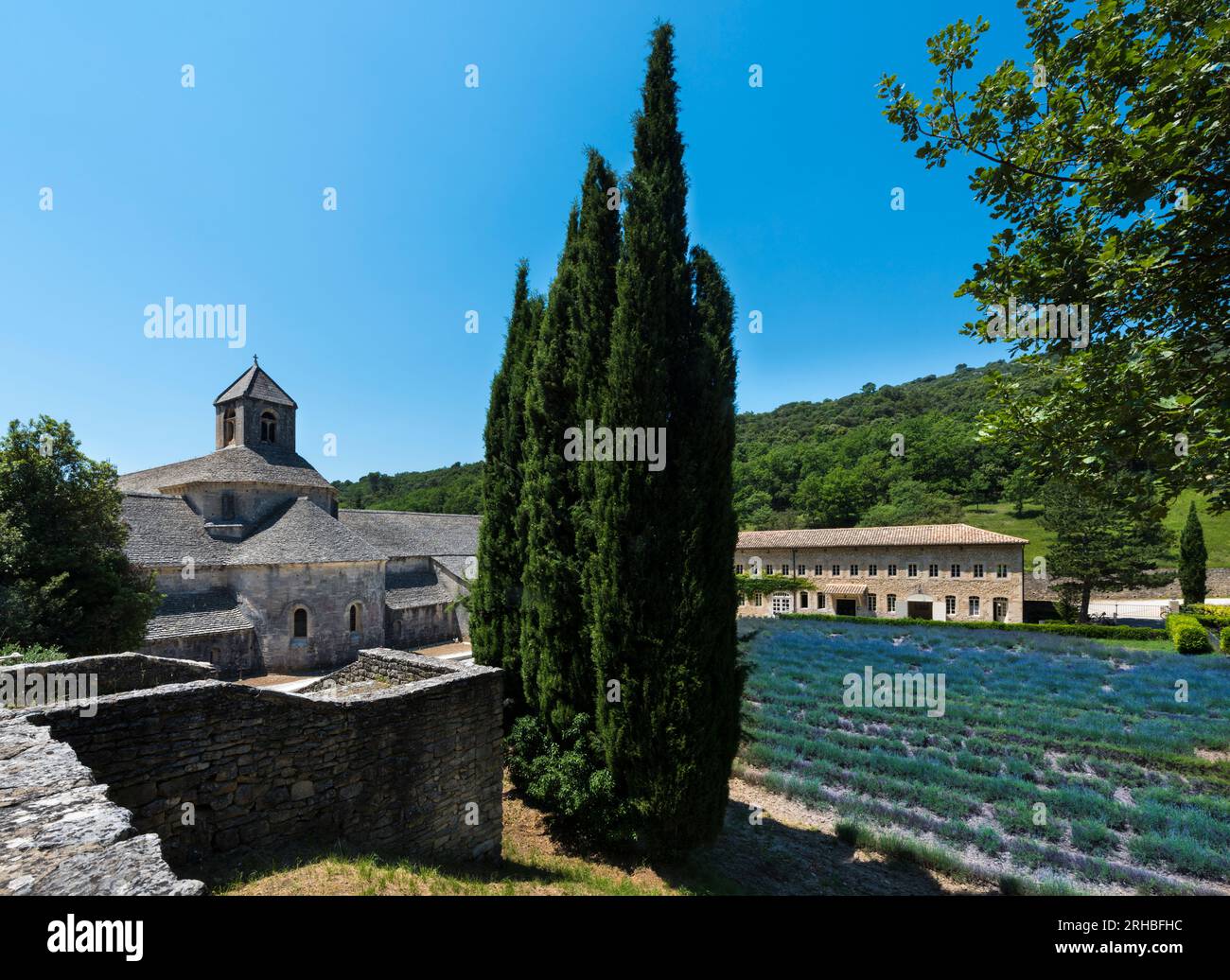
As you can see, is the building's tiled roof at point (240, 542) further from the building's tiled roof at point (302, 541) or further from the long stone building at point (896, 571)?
the long stone building at point (896, 571)

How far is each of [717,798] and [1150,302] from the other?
8.77 m

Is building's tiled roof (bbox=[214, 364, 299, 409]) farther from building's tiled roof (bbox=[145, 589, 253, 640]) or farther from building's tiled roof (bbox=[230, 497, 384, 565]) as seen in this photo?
building's tiled roof (bbox=[145, 589, 253, 640])

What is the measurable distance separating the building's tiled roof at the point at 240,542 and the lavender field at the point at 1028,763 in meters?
19.9

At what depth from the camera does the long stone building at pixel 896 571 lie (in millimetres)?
37781

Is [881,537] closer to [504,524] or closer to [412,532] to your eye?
[412,532]

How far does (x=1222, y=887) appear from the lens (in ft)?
26.2

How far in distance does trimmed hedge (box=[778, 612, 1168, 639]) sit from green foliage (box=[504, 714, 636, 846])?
33925 millimetres

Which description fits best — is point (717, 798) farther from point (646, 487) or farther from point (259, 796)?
point (259, 796)

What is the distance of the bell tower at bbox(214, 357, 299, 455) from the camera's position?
27.8 meters

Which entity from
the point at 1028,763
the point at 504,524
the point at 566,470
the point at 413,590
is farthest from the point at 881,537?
the point at 566,470

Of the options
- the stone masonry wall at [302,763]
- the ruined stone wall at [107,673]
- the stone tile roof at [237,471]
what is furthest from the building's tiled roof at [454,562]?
the stone masonry wall at [302,763]

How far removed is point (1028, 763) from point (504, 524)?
13.7 m

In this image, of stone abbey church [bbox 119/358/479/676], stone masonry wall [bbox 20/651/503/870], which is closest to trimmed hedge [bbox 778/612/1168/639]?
stone abbey church [bbox 119/358/479/676]
